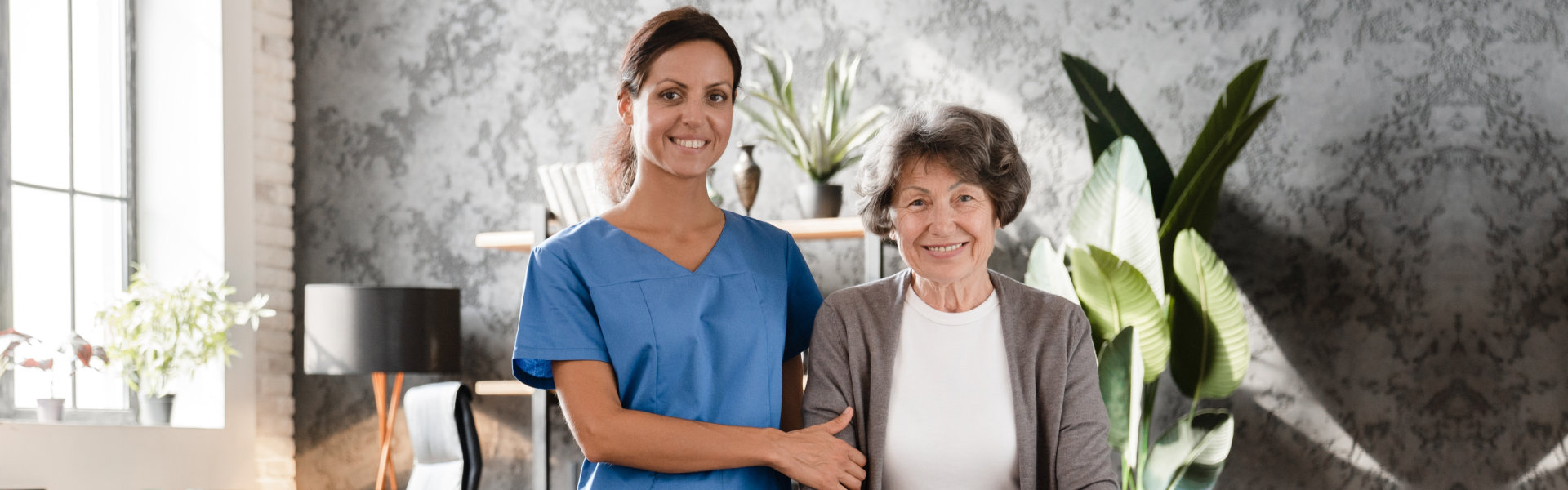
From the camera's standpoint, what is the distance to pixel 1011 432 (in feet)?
4.77

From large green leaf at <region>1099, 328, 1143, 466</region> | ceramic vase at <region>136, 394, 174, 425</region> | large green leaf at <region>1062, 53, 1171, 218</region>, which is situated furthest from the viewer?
ceramic vase at <region>136, 394, 174, 425</region>

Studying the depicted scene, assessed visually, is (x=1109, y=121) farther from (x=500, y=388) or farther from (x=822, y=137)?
(x=500, y=388)

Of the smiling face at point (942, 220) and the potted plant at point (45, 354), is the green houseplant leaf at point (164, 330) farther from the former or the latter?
the smiling face at point (942, 220)

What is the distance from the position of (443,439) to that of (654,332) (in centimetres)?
202

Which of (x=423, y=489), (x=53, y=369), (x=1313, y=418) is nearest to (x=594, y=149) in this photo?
(x=423, y=489)

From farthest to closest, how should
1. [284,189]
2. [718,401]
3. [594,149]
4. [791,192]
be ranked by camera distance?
[284,189] → [791,192] → [594,149] → [718,401]

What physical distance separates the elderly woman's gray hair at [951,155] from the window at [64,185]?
2.85 meters

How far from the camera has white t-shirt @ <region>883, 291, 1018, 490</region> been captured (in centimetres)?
145

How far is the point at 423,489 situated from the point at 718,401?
2.11m

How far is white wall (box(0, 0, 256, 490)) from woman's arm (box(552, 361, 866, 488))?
125 inches

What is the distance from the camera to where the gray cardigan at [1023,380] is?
1436 mm

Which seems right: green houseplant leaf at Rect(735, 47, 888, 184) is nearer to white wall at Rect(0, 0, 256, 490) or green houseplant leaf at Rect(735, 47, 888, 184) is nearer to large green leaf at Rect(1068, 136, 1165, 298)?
large green leaf at Rect(1068, 136, 1165, 298)

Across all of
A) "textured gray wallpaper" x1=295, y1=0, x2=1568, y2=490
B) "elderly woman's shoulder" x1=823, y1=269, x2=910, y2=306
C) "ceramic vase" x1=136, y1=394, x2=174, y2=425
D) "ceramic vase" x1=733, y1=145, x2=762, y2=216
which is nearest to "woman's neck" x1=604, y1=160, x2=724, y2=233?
"elderly woman's shoulder" x1=823, y1=269, x2=910, y2=306

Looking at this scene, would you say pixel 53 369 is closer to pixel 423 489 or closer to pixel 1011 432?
pixel 423 489
